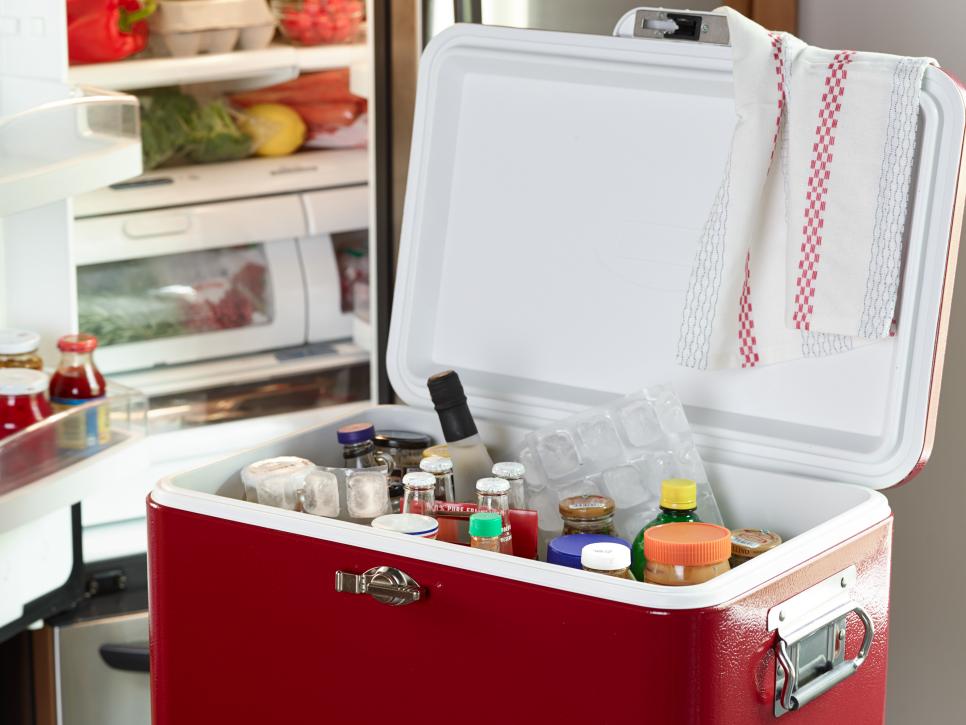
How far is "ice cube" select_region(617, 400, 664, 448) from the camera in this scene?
1447 millimetres

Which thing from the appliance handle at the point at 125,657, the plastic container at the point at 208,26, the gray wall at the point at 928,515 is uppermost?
the plastic container at the point at 208,26

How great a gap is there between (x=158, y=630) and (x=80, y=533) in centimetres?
80

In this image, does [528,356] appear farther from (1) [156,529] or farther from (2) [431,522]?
(1) [156,529]

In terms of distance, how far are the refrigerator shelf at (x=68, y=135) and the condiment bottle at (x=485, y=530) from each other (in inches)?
33.5

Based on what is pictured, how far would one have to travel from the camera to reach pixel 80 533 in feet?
6.75

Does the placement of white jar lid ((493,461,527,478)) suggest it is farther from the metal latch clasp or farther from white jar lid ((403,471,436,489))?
the metal latch clasp

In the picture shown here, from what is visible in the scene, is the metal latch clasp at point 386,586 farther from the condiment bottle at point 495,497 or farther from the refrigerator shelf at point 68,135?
the refrigerator shelf at point 68,135

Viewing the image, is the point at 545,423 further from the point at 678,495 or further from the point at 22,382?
the point at 22,382

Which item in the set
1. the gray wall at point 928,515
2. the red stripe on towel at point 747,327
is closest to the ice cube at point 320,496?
the red stripe on towel at point 747,327

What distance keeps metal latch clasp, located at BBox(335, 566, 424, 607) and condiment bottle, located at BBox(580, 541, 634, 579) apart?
0.48ft

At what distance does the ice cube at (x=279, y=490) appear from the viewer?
1364mm

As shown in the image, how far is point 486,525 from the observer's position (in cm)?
123

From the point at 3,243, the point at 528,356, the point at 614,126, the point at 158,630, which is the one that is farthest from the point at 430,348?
the point at 3,243

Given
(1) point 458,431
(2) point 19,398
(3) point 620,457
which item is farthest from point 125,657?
(3) point 620,457
